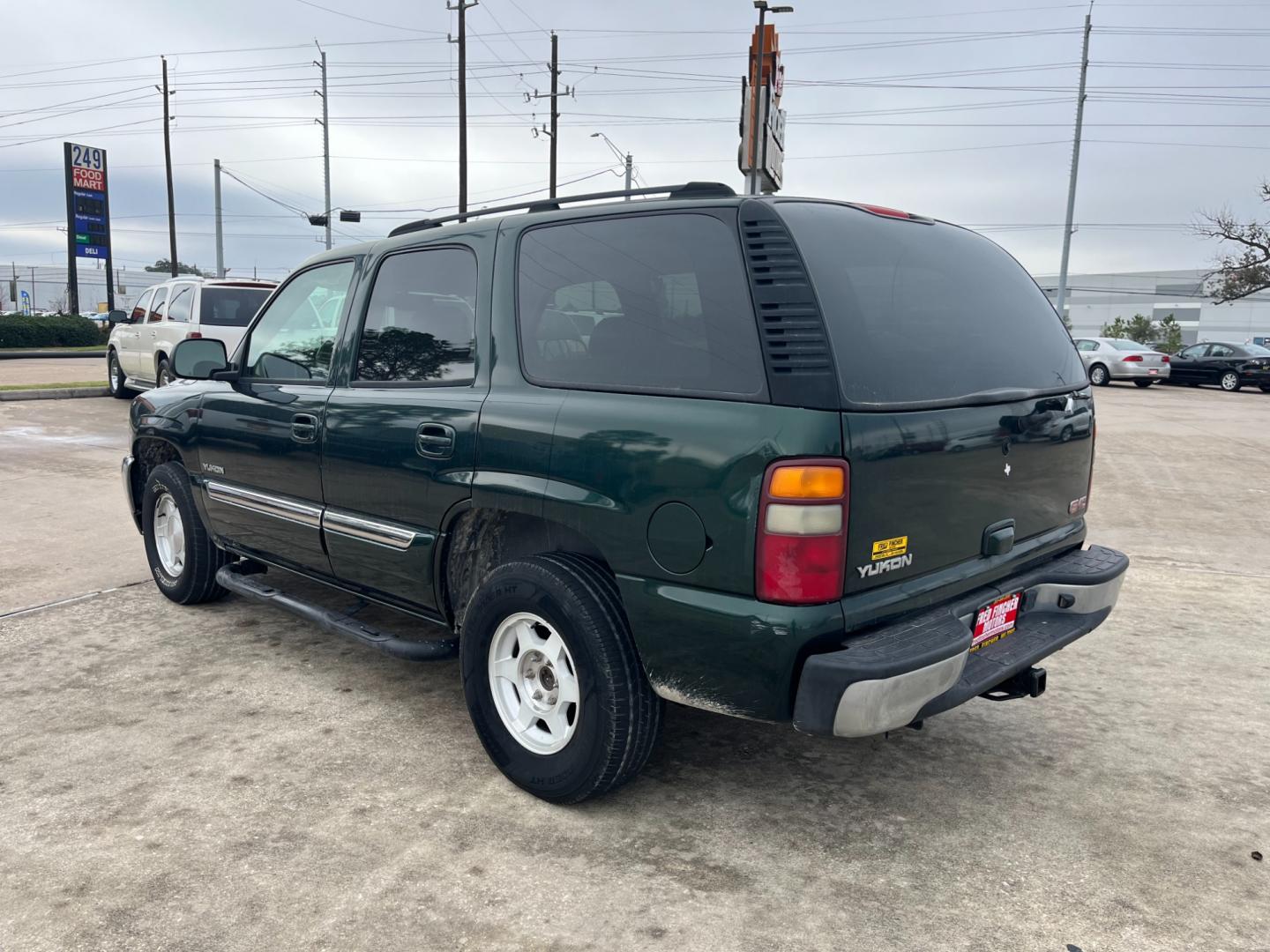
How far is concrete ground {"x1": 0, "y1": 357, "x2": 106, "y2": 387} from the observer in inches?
727

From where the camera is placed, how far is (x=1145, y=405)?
19.0 metres

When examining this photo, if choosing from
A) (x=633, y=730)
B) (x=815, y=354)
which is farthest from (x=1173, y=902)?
(x=815, y=354)

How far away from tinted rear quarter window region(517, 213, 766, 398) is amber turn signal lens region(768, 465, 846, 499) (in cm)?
25

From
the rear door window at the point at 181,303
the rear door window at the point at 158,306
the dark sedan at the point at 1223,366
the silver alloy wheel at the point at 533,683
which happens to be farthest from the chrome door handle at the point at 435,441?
the dark sedan at the point at 1223,366

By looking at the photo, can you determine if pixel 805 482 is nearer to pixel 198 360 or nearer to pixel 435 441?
pixel 435 441

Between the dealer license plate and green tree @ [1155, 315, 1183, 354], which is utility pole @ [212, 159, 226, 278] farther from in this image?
green tree @ [1155, 315, 1183, 354]

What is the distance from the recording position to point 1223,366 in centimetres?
2608

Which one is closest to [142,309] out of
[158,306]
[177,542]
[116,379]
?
[158,306]

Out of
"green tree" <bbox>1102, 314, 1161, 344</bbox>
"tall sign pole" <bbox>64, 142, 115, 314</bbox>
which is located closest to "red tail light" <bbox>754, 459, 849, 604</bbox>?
"tall sign pole" <bbox>64, 142, 115, 314</bbox>

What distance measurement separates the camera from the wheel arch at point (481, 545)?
3211 mm

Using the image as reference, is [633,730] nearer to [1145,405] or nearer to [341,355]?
[341,355]

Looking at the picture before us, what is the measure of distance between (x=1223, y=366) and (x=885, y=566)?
92.4ft

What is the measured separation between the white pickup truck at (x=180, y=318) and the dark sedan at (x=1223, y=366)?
963 inches

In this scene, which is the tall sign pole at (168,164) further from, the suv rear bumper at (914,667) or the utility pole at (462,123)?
the suv rear bumper at (914,667)
